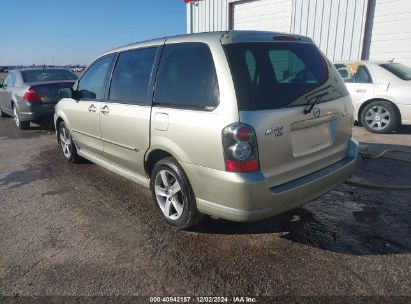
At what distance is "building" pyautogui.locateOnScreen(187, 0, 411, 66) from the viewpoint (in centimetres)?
918

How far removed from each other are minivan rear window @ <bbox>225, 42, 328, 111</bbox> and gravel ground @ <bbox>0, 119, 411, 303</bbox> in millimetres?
1273

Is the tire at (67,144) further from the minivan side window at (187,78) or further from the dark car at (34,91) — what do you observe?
the dark car at (34,91)

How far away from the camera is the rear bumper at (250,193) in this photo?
98.4 inches

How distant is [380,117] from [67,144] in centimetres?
635

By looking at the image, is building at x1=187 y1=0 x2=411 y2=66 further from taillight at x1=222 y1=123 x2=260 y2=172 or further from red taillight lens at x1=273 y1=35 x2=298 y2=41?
taillight at x1=222 y1=123 x2=260 y2=172

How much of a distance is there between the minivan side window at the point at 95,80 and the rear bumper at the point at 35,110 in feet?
12.6

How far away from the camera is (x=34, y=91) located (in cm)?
815

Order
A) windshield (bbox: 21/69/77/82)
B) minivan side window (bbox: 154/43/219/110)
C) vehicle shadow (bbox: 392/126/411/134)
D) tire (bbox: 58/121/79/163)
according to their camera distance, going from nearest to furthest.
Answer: minivan side window (bbox: 154/43/219/110) → tire (bbox: 58/121/79/163) → vehicle shadow (bbox: 392/126/411/134) → windshield (bbox: 21/69/77/82)

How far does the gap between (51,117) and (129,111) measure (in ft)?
19.4

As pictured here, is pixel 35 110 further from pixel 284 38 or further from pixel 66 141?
pixel 284 38

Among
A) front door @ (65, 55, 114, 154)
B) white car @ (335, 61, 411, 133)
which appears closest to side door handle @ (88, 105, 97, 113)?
front door @ (65, 55, 114, 154)

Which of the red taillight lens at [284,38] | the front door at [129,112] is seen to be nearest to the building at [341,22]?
the red taillight lens at [284,38]

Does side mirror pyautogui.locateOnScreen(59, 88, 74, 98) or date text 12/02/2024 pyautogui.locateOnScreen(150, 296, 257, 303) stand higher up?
side mirror pyautogui.locateOnScreen(59, 88, 74, 98)

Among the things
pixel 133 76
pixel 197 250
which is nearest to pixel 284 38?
pixel 133 76
